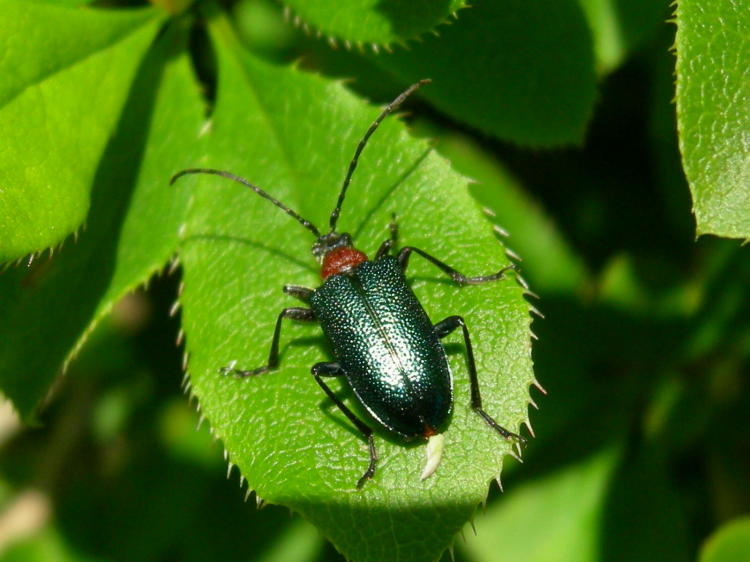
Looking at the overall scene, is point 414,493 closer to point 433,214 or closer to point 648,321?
point 433,214

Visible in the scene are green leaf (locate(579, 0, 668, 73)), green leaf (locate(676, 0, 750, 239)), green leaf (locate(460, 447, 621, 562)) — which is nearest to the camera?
green leaf (locate(676, 0, 750, 239))

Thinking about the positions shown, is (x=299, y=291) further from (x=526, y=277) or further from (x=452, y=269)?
(x=526, y=277)

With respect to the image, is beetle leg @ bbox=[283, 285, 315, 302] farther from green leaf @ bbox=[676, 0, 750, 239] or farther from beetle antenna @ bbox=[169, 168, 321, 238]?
green leaf @ bbox=[676, 0, 750, 239]

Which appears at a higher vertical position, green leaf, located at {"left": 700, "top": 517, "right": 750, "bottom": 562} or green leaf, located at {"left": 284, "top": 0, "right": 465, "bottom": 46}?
green leaf, located at {"left": 284, "top": 0, "right": 465, "bottom": 46}

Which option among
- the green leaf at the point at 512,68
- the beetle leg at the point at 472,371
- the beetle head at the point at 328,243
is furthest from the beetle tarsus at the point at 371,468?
the green leaf at the point at 512,68

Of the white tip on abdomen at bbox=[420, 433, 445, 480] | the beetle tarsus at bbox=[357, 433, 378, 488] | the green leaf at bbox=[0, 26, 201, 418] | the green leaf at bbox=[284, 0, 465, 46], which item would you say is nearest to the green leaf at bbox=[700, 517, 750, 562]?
the white tip on abdomen at bbox=[420, 433, 445, 480]

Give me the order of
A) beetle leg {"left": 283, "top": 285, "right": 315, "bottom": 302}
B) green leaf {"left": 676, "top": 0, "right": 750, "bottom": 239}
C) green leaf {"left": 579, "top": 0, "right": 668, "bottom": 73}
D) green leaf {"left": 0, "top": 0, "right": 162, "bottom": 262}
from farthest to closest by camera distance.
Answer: green leaf {"left": 579, "top": 0, "right": 668, "bottom": 73} → beetle leg {"left": 283, "top": 285, "right": 315, "bottom": 302} → green leaf {"left": 0, "top": 0, "right": 162, "bottom": 262} → green leaf {"left": 676, "top": 0, "right": 750, "bottom": 239}

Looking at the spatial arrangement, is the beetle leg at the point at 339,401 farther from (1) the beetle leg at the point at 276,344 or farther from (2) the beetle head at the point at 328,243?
(2) the beetle head at the point at 328,243

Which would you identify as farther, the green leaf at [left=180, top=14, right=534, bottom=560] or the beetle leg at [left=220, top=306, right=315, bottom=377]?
the beetle leg at [left=220, top=306, right=315, bottom=377]

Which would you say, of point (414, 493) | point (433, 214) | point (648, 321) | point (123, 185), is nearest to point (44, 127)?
point (123, 185)
